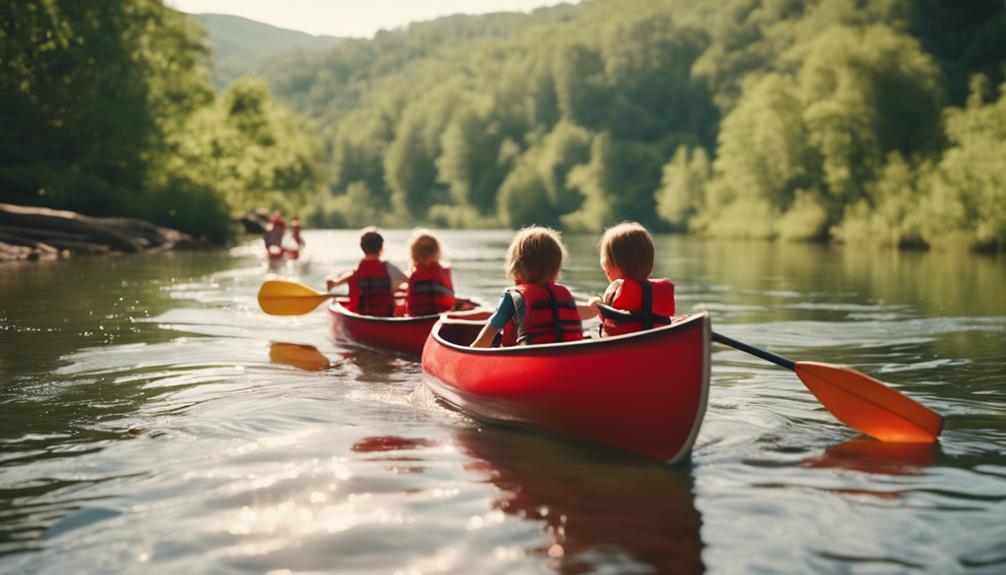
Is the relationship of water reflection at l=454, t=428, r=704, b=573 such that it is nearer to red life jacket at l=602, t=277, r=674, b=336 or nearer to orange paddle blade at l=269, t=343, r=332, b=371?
red life jacket at l=602, t=277, r=674, b=336

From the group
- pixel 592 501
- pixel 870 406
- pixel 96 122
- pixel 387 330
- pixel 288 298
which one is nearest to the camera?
pixel 592 501

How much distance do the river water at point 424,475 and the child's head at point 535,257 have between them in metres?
0.97

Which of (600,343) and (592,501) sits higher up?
(600,343)

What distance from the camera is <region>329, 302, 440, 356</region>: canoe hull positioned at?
8938 mm

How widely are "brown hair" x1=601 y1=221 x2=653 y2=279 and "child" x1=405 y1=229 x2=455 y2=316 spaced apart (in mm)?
3738

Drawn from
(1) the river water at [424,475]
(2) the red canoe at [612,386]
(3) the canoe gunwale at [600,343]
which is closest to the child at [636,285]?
(3) the canoe gunwale at [600,343]

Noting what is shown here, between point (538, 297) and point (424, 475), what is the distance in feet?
4.93

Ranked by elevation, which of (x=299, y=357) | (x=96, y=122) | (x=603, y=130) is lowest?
(x=299, y=357)

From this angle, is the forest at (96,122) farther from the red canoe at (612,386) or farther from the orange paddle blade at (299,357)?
the red canoe at (612,386)

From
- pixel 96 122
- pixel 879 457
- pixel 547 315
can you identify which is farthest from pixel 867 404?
pixel 96 122

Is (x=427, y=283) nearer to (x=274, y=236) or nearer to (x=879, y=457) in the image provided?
(x=879, y=457)

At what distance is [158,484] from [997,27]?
49642 mm

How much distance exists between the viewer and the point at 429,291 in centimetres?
923

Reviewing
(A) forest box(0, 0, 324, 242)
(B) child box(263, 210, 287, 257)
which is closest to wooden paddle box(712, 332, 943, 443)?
(B) child box(263, 210, 287, 257)
